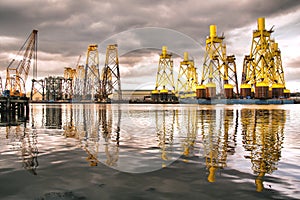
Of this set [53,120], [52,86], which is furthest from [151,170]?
[52,86]

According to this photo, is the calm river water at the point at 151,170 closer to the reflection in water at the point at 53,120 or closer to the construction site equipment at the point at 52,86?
the reflection in water at the point at 53,120

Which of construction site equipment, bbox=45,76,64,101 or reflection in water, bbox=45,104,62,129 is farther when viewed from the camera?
construction site equipment, bbox=45,76,64,101

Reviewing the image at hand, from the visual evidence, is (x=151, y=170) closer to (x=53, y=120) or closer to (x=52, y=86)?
(x=53, y=120)

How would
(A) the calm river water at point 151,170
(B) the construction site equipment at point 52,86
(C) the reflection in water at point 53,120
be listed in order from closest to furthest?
(A) the calm river water at point 151,170 → (C) the reflection in water at point 53,120 → (B) the construction site equipment at point 52,86

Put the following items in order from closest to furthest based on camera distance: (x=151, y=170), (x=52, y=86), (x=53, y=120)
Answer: (x=151, y=170)
(x=53, y=120)
(x=52, y=86)

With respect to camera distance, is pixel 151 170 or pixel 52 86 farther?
pixel 52 86

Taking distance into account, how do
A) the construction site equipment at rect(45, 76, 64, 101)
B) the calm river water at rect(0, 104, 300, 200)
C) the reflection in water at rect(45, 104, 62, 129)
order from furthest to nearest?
1. the construction site equipment at rect(45, 76, 64, 101)
2. the reflection in water at rect(45, 104, 62, 129)
3. the calm river water at rect(0, 104, 300, 200)

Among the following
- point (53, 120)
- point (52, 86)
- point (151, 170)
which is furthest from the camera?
point (52, 86)

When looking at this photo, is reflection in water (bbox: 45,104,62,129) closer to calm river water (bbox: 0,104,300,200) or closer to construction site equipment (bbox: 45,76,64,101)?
calm river water (bbox: 0,104,300,200)

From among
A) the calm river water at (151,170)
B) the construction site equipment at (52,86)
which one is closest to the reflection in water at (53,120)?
the calm river water at (151,170)

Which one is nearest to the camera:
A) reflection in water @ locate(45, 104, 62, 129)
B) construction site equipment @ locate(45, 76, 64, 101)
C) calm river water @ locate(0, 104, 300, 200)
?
calm river water @ locate(0, 104, 300, 200)

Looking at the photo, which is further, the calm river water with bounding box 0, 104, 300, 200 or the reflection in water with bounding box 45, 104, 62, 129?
the reflection in water with bounding box 45, 104, 62, 129

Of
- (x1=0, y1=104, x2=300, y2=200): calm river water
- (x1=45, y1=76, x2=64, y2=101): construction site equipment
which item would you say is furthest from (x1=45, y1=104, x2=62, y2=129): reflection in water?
(x1=45, y1=76, x2=64, y2=101): construction site equipment

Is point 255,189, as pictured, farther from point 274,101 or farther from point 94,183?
point 274,101
